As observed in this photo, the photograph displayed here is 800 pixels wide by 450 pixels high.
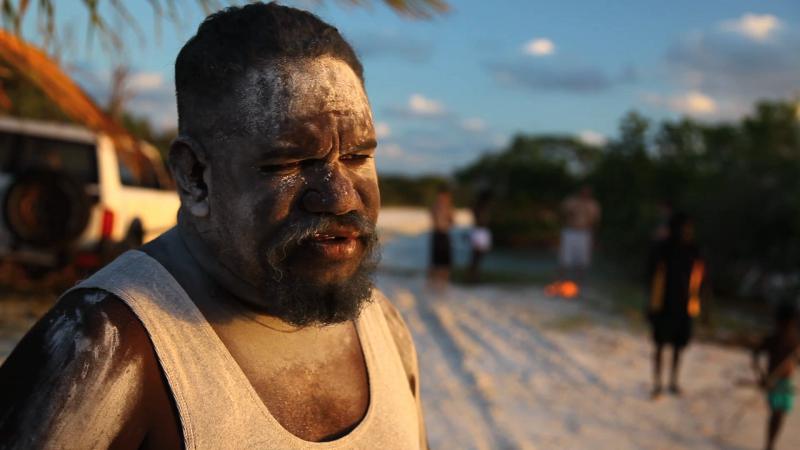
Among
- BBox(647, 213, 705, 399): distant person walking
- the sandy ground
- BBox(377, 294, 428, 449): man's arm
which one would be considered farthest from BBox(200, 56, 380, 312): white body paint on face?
BBox(647, 213, 705, 399): distant person walking

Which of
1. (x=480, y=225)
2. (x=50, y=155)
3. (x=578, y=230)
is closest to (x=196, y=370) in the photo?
(x=50, y=155)

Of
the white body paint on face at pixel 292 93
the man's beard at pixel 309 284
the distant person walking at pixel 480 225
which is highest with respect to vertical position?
the white body paint on face at pixel 292 93

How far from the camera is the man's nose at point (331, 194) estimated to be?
1.21 metres

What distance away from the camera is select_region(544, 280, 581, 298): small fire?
36.6 ft

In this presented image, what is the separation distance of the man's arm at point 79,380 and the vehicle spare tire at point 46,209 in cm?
540

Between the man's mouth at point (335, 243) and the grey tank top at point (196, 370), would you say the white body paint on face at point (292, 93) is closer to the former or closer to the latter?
the man's mouth at point (335, 243)

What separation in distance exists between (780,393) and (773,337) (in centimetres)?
54

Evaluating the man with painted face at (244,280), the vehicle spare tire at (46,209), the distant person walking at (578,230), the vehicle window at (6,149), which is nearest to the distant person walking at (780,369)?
the man with painted face at (244,280)

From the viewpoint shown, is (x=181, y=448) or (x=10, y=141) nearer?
(x=181, y=448)

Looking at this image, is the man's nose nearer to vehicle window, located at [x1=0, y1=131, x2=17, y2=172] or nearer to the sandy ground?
the sandy ground

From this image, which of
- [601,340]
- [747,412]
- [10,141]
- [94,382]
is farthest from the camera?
[601,340]

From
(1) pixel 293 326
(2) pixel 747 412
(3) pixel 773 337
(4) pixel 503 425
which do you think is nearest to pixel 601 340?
(2) pixel 747 412

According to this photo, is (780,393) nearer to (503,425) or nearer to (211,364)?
(503,425)

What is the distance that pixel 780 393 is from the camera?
211 inches
